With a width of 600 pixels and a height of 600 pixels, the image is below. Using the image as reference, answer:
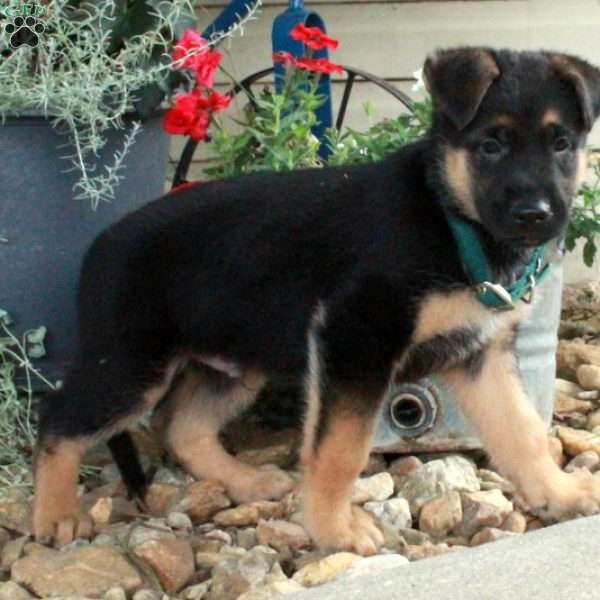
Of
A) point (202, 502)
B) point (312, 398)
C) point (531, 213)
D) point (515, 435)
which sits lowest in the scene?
point (202, 502)

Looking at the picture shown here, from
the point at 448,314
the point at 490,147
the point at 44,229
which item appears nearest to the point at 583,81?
the point at 490,147

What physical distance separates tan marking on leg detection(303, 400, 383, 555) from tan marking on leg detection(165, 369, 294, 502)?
1.63 feet

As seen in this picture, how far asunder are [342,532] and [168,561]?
0.50m

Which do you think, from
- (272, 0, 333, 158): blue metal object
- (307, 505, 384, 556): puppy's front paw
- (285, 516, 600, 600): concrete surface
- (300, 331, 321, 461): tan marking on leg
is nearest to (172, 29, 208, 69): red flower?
(272, 0, 333, 158): blue metal object

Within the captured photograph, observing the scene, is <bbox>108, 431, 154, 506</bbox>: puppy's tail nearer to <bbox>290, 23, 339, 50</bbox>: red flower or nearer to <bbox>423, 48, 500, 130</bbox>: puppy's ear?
<bbox>423, 48, 500, 130</bbox>: puppy's ear

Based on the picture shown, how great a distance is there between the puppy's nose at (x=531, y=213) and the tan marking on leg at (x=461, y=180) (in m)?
0.21

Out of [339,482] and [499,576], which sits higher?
[499,576]

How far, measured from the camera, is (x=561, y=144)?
347 cm

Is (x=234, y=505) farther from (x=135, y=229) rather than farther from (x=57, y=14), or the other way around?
(x=57, y=14)

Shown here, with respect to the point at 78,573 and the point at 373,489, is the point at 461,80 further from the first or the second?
the point at 78,573

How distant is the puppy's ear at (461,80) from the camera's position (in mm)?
3447

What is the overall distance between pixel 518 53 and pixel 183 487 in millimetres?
1794

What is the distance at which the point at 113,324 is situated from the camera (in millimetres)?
3930

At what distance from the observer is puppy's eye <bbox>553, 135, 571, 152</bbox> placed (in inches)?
136
